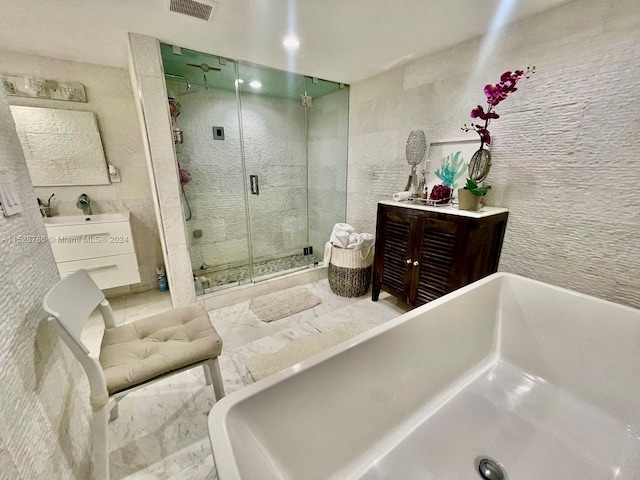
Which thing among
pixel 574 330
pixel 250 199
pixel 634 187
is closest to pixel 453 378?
pixel 574 330

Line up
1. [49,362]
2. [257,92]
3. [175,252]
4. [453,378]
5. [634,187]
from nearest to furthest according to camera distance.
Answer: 1. [49,362]
2. [634,187]
3. [453,378]
4. [175,252]
5. [257,92]

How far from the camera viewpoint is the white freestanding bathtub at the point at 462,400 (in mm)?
854

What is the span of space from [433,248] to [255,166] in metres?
2.13

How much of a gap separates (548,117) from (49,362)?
2615mm

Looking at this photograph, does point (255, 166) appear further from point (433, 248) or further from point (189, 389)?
point (189, 389)

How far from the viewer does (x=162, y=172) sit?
1.88m

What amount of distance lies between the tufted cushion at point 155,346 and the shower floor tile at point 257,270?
1124 millimetres

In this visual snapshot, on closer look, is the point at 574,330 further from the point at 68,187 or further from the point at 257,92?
the point at 68,187

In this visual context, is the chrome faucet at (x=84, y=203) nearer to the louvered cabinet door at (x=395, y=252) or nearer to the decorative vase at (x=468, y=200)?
the louvered cabinet door at (x=395, y=252)

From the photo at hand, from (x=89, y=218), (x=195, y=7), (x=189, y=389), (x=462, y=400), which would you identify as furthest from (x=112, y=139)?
(x=462, y=400)

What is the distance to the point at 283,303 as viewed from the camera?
2389mm

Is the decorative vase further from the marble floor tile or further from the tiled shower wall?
the tiled shower wall

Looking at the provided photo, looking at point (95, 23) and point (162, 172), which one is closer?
point (95, 23)

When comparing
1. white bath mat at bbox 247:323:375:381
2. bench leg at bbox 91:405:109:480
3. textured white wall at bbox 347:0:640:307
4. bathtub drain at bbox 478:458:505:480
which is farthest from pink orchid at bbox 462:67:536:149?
bench leg at bbox 91:405:109:480
